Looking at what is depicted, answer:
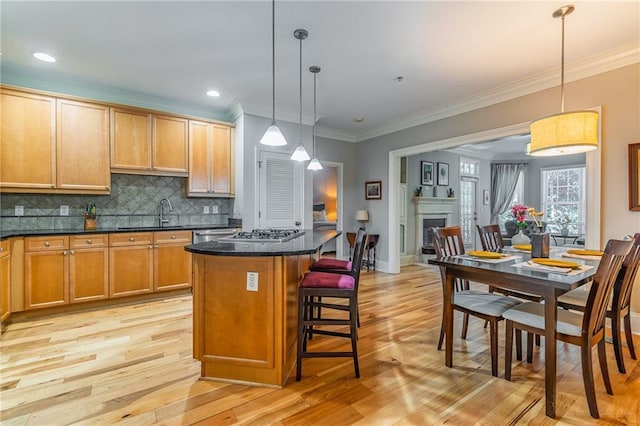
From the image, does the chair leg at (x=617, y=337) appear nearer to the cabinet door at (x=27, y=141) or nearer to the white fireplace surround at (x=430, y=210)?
the white fireplace surround at (x=430, y=210)

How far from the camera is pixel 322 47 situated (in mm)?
2852

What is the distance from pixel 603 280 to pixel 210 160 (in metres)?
4.44

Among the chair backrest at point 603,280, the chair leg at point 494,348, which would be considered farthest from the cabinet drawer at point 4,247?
the chair backrest at point 603,280

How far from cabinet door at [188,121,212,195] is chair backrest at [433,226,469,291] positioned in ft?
10.8

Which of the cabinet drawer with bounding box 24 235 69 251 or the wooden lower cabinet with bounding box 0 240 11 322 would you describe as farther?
the cabinet drawer with bounding box 24 235 69 251

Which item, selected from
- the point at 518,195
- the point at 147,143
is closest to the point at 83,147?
the point at 147,143

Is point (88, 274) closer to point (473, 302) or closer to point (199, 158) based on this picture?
point (199, 158)

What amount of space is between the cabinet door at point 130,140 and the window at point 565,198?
28.2 ft

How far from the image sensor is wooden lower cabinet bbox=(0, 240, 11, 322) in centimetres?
281

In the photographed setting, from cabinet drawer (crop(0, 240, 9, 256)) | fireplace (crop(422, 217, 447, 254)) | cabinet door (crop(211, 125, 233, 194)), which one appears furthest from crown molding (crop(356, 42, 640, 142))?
cabinet drawer (crop(0, 240, 9, 256))

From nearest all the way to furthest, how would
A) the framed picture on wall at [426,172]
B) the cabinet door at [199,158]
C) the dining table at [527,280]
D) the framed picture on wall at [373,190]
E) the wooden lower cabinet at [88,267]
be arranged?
the dining table at [527,280]
the wooden lower cabinet at [88,267]
the cabinet door at [199,158]
the framed picture on wall at [373,190]
the framed picture on wall at [426,172]

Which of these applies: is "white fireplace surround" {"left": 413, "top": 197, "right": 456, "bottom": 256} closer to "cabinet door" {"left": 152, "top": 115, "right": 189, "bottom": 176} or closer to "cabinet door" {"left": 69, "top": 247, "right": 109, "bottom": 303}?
"cabinet door" {"left": 152, "top": 115, "right": 189, "bottom": 176}

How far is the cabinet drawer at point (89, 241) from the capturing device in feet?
10.9

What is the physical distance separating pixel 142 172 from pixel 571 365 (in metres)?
4.97
